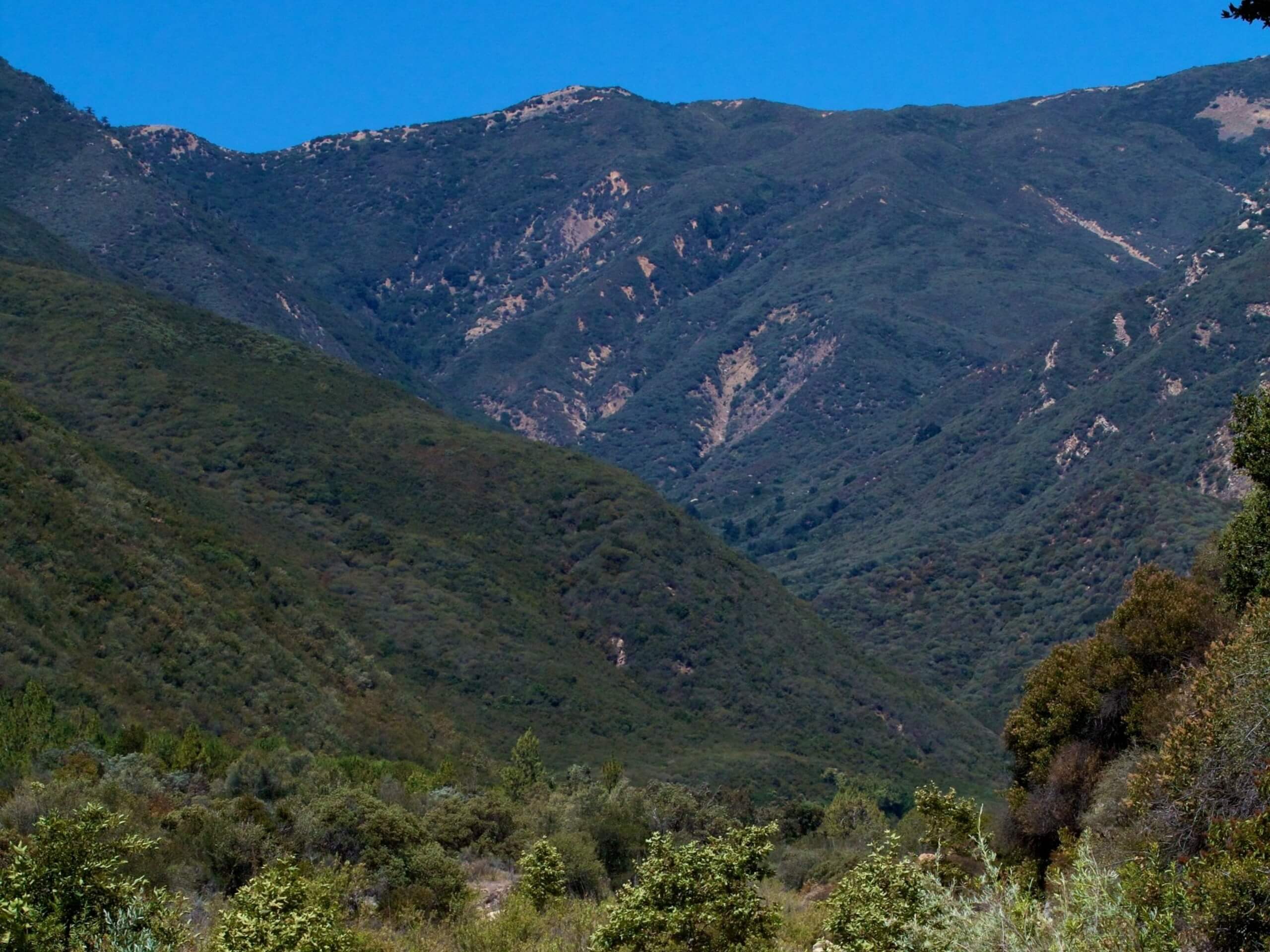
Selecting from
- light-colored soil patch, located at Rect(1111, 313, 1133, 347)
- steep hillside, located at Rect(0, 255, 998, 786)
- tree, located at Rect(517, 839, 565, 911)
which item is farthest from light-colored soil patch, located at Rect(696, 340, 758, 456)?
tree, located at Rect(517, 839, 565, 911)

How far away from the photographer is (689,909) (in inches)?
698

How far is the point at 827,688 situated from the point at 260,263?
399 feet

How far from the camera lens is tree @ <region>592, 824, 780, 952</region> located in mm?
17312

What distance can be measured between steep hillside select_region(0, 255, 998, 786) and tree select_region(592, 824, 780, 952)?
92.2 feet

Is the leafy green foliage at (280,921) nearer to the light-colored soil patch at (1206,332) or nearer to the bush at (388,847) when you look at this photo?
the bush at (388,847)

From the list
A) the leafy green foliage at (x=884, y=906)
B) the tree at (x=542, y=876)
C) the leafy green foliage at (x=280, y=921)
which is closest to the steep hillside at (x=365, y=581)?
the tree at (x=542, y=876)

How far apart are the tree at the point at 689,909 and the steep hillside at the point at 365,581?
1107 inches

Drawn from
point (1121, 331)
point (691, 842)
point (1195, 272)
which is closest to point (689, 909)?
point (691, 842)

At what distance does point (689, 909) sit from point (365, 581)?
2231 inches

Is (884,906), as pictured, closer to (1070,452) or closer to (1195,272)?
(1070,452)

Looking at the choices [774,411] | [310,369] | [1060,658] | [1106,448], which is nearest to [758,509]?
[774,411]

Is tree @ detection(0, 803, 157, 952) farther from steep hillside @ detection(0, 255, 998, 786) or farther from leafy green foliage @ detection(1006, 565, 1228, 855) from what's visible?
steep hillside @ detection(0, 255, 998, 786)

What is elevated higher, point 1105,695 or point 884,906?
point 1105,695

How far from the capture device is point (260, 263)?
586 ft
